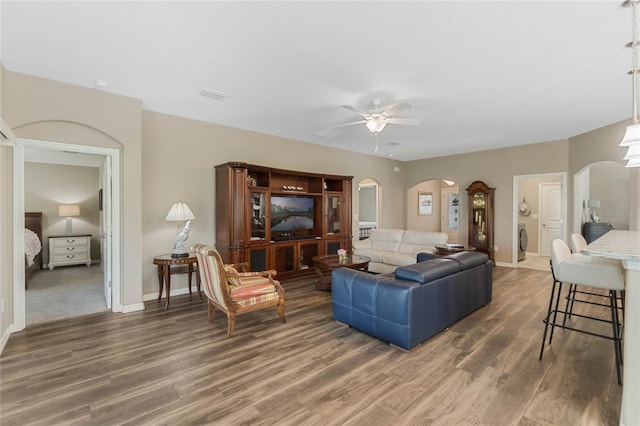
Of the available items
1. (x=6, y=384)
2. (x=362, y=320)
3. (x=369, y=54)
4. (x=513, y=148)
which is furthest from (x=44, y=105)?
(x=513, y=148)

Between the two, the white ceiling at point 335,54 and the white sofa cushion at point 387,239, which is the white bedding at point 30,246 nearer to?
the white ceiling at point 335,54

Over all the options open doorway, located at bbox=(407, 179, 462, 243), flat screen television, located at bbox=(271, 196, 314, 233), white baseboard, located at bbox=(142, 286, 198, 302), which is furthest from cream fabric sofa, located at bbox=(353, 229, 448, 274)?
open doorway, located at bbox=(407, 179, 462, 243)

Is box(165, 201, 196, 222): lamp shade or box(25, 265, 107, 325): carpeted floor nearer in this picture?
box(25, 265, 107, 325): carpeted floor

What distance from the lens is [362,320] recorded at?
10.2 ft

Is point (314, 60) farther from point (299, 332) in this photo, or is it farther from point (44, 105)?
point (44, 105)

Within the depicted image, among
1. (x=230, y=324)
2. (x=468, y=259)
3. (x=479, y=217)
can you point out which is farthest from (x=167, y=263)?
(x=479, y=217)

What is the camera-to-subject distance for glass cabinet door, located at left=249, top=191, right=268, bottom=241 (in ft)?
16.3

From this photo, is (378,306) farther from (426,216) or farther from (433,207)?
(433,207)

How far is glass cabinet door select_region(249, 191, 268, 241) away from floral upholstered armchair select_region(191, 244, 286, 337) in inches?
58.9

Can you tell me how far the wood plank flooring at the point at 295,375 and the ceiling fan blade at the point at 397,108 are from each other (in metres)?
2.52

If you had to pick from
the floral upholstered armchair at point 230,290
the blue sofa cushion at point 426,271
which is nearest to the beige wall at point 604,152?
the blue sofa cushion at point 426,271

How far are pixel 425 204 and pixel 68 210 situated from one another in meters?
9.84

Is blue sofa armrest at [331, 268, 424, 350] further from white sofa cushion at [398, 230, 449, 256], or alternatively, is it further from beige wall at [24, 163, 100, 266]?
beige wall at [24, 163, 100, 266]

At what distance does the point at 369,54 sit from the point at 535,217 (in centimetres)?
807
